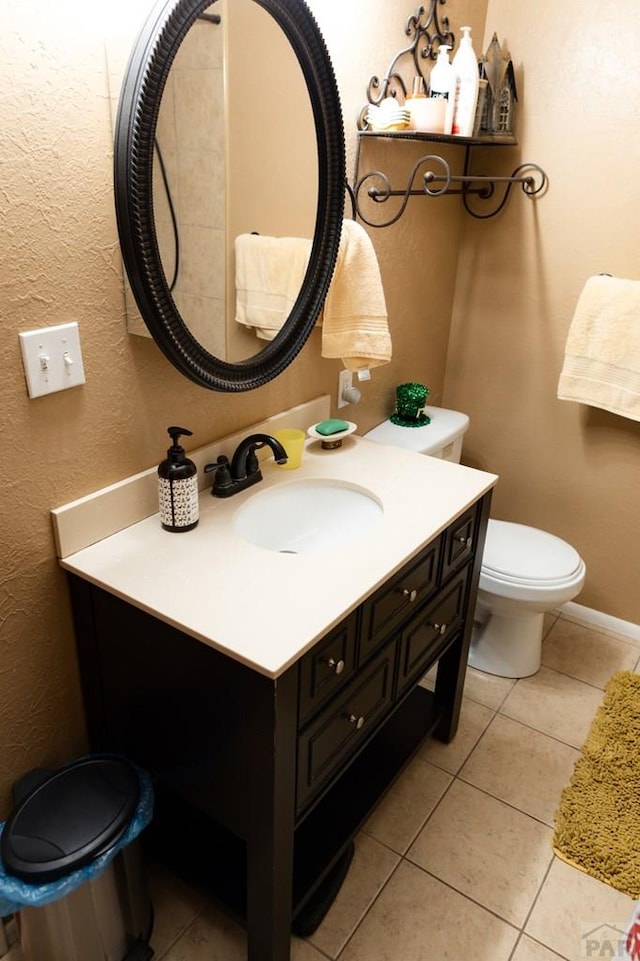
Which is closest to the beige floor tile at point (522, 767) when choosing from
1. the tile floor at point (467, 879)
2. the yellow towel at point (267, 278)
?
the tile floor at point (467, 879)

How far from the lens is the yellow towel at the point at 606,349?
6.60 feet

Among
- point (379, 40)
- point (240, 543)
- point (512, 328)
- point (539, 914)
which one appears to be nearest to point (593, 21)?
point (379, 40)

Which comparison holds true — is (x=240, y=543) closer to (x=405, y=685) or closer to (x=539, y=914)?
(x=405, y=685)

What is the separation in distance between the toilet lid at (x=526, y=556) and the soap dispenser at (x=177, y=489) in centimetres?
105

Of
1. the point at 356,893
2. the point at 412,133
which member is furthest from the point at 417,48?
the point at 356,893

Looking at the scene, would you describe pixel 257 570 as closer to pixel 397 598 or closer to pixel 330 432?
pixel 397 598

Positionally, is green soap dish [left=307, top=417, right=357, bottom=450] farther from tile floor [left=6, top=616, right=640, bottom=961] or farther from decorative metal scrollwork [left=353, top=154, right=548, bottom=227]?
tile floor [left=6, top=616, right=640, bottom=961]

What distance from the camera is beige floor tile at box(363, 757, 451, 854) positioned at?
1690 millimetres

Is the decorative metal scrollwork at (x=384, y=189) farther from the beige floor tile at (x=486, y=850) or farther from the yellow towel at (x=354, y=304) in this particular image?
the beige floor tile at (x=486, y=850)

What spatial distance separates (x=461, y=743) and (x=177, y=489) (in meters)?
1.19

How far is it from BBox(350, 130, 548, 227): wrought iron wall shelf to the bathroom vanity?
74 centimetres

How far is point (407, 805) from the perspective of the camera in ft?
5.80

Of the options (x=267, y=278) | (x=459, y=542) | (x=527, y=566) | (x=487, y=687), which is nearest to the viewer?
(x=267, y=278)

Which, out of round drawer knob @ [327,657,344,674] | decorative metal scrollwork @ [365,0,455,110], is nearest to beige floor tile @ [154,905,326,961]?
round drawer knob @ [327,657,344,674]
